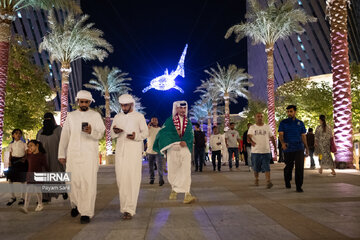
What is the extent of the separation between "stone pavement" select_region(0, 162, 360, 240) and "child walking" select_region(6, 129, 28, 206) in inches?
17.1

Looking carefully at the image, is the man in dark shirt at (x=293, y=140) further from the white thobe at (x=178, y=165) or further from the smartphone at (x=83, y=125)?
the smartphone at (x=83, y=125)

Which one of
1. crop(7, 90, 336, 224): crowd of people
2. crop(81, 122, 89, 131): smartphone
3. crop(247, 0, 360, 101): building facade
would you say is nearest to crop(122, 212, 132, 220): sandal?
crop(7, 90, 336, 224): crowd of people

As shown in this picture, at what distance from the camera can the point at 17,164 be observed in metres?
8.07

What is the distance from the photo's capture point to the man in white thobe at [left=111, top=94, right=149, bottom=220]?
19.7ft

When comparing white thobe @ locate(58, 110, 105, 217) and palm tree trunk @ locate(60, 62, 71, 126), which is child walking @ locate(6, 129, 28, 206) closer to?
white thobe @ locate(58, 110, 105, 217)

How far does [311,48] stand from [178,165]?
2338 inches

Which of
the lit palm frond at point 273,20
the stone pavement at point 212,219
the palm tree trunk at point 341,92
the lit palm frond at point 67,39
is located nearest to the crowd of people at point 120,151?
the stone pavement at point 212,219

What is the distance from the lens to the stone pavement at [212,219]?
15.0 feet

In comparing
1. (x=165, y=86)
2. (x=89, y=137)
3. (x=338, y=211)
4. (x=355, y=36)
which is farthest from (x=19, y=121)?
(x=355, y=36)

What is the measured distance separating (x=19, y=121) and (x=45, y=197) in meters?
12.7

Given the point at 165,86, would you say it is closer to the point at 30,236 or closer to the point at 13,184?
the point at 13,184

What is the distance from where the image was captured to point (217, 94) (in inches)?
1941

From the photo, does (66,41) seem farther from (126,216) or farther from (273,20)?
(126,216)

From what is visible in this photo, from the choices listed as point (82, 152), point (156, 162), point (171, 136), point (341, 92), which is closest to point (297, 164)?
point (171, 136)
